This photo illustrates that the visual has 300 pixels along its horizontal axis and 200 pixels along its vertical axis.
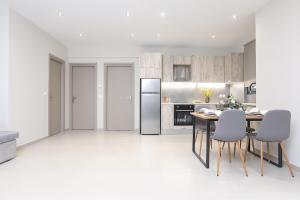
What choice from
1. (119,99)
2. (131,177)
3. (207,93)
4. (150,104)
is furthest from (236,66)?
(131,177)

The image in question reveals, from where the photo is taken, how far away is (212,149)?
172 inches

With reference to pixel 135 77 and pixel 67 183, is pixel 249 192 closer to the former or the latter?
pixel 67 183

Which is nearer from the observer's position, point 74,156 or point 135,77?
point 74,156

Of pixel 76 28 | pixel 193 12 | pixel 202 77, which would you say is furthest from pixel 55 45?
pixel 202 77

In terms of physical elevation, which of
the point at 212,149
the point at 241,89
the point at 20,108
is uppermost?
the point at 241,89

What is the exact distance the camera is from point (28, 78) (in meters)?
4.48

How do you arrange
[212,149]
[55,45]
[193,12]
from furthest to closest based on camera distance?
[55,45] < [212,149] < [193,12]

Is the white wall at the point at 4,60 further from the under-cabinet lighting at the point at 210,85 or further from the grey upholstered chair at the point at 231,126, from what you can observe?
the under-cabinet lighting at the point at 210,85

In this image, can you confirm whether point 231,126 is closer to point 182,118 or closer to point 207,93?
point 182,118

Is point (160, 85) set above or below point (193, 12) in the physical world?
below

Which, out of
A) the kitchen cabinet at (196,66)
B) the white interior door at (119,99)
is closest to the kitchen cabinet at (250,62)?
the kitchen cabinet at (196,66)

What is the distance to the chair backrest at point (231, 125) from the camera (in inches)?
111

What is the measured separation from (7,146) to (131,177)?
7.09 feet

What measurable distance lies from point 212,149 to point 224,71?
2972 mm
